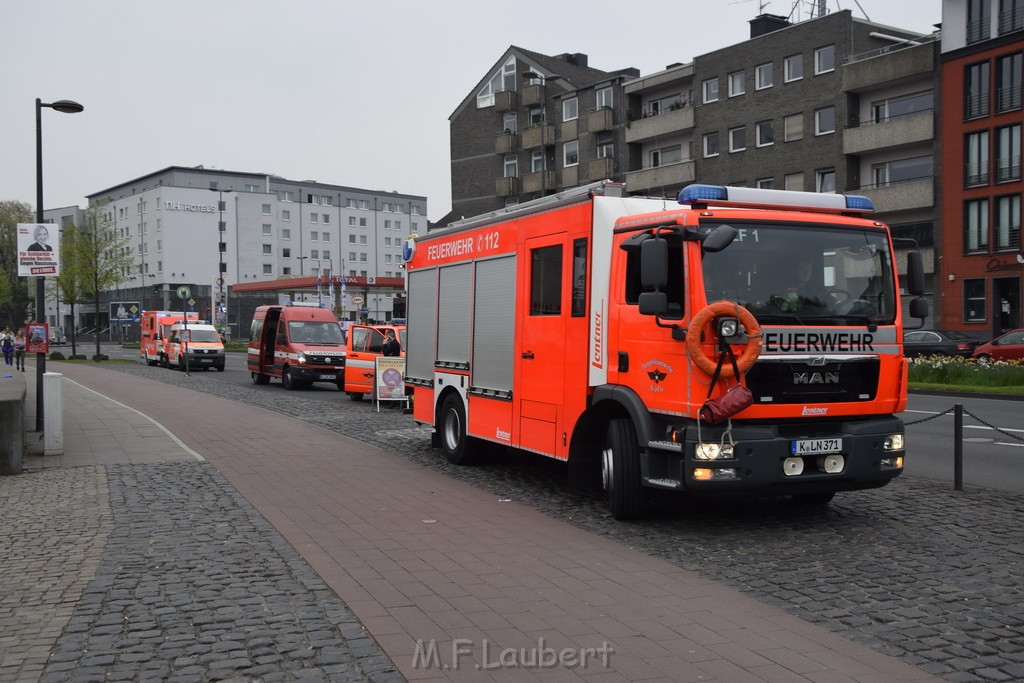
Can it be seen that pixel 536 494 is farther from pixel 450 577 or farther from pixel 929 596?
pixel 929 596

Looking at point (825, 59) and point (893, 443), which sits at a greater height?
point (825, 59)

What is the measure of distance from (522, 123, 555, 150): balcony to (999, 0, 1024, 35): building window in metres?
28.8

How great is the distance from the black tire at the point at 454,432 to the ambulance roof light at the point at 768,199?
181 inches

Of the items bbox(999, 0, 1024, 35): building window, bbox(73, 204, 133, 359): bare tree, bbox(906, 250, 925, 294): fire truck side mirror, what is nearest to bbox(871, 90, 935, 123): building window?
bbox(999, 0, 1024, 35): building window

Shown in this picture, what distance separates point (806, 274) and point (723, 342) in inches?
41.8

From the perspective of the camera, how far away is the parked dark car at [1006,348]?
28281mm

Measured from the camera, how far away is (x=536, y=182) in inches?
2495

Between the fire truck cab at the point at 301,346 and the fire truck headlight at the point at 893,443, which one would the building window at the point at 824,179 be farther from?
the fire truck headlight at the point at 893,443

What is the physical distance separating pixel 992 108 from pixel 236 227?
81.3m

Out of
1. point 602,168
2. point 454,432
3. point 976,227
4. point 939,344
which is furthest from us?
point 602,168

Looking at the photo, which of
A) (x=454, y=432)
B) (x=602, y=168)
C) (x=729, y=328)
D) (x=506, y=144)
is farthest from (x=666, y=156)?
(x=729, y=328)

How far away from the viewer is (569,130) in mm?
61031

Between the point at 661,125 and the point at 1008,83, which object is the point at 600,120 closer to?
the point at 661,125

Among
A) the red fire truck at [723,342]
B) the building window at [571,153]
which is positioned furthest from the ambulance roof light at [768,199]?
the building window at [571,153]
